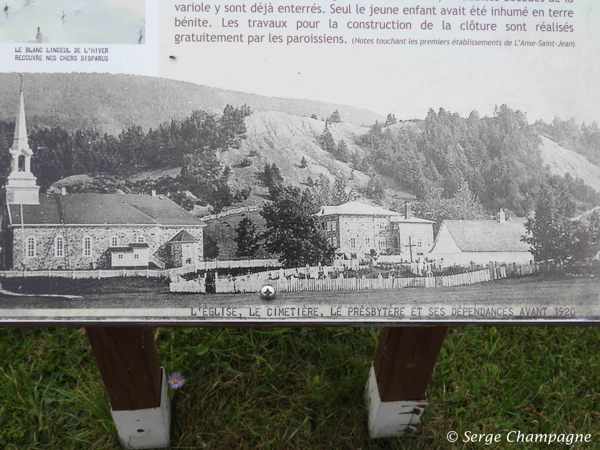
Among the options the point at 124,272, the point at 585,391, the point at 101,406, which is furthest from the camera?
the point at 585,391

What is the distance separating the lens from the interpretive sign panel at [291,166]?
1.24 meters

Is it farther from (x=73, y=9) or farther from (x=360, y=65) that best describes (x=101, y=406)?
(x=360, y=65)

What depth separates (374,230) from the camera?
4.19 feet

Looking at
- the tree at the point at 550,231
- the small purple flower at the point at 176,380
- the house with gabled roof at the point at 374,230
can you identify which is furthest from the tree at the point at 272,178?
the small purple flower at the point at 176,380

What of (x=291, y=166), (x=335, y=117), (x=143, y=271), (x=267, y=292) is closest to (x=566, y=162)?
(x=335, y=117)

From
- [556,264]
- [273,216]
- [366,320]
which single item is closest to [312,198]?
[273,216]

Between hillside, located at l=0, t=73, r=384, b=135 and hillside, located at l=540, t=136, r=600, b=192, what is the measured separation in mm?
575

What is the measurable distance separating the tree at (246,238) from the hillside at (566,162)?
31.7 inches

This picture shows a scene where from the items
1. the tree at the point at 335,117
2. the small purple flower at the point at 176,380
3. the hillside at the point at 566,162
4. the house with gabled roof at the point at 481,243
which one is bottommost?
the small purple flower at the point at 176,380

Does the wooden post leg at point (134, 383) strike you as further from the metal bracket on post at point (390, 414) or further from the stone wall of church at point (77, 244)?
the metal bracket on post at point (390, 414)

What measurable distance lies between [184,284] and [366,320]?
18.6 inches

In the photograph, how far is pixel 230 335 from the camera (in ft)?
8.20

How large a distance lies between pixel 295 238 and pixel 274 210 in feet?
0.30

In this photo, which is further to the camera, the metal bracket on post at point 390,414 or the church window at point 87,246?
the metal bracket on post at point 390,414
